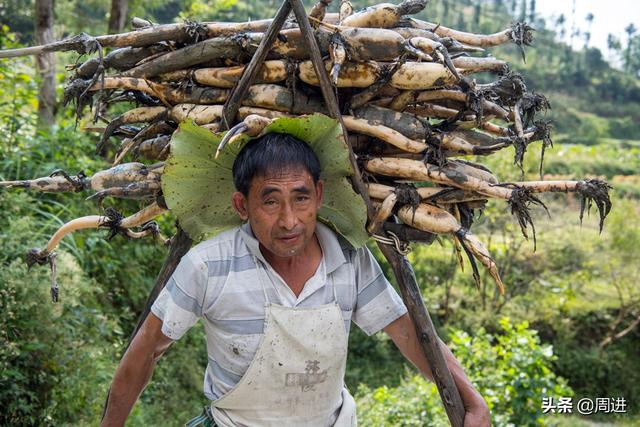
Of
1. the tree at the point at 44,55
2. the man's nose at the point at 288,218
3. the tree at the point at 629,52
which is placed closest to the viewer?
the man's nose at the point at 288,218

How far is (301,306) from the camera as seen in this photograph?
6.07 ft

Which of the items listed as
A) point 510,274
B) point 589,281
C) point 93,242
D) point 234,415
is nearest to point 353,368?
point 510,274

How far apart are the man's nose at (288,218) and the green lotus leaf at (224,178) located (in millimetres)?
217

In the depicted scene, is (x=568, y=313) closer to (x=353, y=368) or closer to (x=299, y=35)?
(x=353, y=368)

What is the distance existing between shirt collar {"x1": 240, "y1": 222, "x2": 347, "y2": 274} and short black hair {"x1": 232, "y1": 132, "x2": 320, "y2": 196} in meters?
0.13

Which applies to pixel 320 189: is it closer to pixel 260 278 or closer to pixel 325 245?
pixel 325 245

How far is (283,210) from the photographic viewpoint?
1.77 metres

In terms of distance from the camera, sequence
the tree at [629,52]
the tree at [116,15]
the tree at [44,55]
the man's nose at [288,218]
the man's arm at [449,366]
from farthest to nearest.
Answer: the tree at [629,52] → the tree at [116,15] → the tree at [44,55] → the man's arm at [449,366] → the man's nose at [288,218]

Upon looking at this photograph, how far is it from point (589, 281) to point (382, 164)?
12.1 meters

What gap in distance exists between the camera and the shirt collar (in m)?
1.87

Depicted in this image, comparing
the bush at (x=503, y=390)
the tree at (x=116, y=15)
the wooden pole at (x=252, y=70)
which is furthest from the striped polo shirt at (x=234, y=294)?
the tree at (x=116, y=15)

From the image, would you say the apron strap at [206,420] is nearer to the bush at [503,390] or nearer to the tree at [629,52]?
the bush at [503,390]

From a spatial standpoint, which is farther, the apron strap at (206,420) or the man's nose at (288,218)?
the apron strap at (206,420)

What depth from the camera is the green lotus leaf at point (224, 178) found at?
5.99 feet
